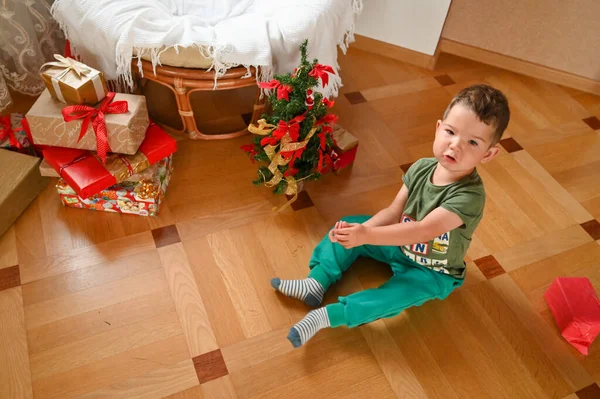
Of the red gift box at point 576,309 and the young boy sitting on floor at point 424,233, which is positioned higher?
the young boy sitting on floor at point 424,233

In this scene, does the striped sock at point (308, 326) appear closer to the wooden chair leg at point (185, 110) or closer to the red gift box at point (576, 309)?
the red gift box at point (576, 309)

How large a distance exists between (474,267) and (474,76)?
3.18ft

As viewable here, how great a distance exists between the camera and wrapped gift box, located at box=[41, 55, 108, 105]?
49.5 inches

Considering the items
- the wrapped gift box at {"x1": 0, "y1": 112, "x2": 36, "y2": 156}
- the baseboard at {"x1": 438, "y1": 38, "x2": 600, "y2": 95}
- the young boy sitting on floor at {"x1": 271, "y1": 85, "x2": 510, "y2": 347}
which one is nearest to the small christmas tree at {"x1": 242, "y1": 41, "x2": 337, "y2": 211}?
the young boy sitting on floor at {"x1": 271, "y1": 85, "x2": 510, "y2": 347}

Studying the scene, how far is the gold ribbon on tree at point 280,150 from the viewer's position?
1312 mm

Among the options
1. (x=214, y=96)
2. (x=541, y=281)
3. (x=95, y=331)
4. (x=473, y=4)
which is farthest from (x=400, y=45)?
(x=95, y=331)

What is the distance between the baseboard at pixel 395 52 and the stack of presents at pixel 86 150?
1053 mm

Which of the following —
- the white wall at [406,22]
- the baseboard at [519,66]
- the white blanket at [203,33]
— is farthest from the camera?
the baseboard at [519,66]

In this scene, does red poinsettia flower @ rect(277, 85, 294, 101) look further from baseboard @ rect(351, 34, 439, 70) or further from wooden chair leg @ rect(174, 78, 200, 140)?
baseboard @ rect(351, 34, 439, 70)

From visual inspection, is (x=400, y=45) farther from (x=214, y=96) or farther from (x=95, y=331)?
(x=95, y=331)

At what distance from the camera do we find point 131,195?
1354 mm

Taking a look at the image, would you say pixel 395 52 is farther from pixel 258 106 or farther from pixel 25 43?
pixel 25 43

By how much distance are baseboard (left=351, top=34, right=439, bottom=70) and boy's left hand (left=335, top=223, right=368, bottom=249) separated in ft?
3.91

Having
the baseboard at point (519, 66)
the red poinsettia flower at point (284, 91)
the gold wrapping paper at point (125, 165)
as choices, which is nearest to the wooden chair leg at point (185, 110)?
the gold wrapping paper at point (125, 165)
